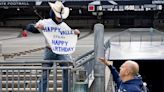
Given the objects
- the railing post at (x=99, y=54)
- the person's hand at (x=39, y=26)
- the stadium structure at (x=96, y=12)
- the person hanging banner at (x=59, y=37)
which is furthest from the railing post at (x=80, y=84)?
the stadium structure at (x=96, y=12)

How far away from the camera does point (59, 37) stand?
7617mm

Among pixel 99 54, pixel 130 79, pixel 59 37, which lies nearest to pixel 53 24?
pixel 59 37

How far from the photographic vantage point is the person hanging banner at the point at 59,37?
7.54m

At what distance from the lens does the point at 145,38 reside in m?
30.8

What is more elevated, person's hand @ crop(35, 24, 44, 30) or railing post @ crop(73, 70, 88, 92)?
person's hand @ crop(35, 24, 44, 30)

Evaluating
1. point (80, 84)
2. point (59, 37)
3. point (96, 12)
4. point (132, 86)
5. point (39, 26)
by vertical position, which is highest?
point (39, 26)

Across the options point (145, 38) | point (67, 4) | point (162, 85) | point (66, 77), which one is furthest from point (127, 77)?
point (67, 4)

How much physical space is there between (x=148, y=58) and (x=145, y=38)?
746 centimetres

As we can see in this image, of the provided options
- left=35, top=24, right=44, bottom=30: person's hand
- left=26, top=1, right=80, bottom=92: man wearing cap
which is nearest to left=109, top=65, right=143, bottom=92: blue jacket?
left=26, top=1, right=80, bottom=92: man wearing cap

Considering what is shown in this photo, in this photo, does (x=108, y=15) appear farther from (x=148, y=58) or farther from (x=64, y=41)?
(x=64, y=41)

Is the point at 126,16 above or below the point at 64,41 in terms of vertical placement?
below

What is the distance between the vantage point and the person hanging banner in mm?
7539

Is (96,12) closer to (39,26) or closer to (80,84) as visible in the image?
(39,26)

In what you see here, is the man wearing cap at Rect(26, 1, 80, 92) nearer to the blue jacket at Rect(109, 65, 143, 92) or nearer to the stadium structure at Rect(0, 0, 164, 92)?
the blue jacket at Rect(109, 65, 143, 92)
